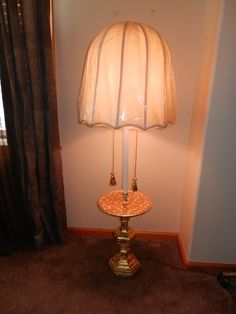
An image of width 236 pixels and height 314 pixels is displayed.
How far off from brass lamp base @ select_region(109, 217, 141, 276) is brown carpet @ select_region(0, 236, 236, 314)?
0.05 meters

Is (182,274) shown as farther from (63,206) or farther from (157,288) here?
(63,206)

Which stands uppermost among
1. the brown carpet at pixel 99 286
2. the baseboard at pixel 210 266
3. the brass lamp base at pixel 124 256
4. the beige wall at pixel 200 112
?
the beige wall at pixel 200 112

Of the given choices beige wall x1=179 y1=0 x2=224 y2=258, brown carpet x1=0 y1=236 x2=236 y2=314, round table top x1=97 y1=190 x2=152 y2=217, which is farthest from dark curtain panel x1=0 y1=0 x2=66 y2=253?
beige wall x1=179 y1=0 x2=224 y2=258

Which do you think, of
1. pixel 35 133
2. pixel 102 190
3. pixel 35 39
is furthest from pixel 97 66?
pixel 102 190

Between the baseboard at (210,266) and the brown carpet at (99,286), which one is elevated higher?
the baseboard at (210,266)

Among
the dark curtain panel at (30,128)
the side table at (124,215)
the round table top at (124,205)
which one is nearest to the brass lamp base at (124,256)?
the side table at (124,215)

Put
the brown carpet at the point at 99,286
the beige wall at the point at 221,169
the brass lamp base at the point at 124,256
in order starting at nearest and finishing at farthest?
the beige wall at the point at 221,169
the brown carpet at the point at 99,286
the brass lamp base at the point at 124,256

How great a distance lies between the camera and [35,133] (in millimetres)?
1486

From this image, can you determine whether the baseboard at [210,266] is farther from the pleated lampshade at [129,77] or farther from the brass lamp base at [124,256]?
the pleated lampshade at [129,77]

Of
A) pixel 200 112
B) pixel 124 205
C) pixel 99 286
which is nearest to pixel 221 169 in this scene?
pixel 200 112

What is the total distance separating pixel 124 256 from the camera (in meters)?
1.54

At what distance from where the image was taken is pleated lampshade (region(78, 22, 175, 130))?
3.34ft

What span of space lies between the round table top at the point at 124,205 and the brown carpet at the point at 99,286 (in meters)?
0.50

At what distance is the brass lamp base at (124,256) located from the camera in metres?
1.48
